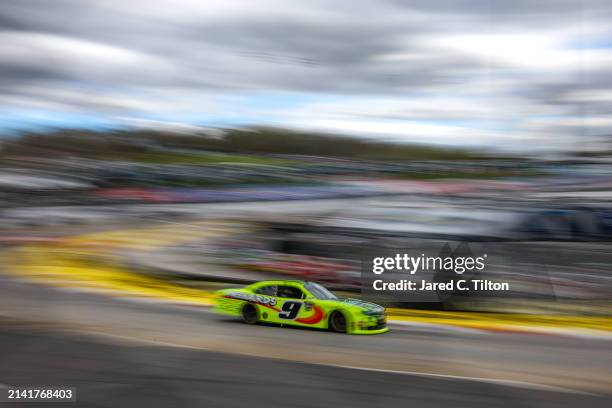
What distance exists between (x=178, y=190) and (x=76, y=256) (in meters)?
2.30

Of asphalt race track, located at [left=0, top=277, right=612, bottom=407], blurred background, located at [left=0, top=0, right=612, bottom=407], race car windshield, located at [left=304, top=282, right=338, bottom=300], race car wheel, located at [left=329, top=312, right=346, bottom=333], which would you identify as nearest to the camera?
asphalt race track, located at [left=0, top=277, right=612, bottom=407]

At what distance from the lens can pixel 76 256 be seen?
11.1 metres

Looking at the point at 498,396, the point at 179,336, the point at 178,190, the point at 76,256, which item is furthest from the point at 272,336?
the point at 76,256

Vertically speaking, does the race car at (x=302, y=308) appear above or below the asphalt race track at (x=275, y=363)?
above

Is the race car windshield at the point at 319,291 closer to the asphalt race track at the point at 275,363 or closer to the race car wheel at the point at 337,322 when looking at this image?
the race car wheel at the point at 337,322

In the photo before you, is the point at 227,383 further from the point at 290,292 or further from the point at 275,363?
the point at 290,292

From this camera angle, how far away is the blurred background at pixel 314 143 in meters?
9.27

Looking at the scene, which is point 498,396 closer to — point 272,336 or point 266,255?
point 272,336

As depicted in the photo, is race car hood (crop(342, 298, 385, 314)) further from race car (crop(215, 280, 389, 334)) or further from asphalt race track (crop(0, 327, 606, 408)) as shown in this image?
asphalt race track (crop(0, 327, 606, 408))

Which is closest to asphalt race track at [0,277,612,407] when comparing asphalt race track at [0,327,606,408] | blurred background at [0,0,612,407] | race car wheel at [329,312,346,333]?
asphalt race track at [0,327,606,408]

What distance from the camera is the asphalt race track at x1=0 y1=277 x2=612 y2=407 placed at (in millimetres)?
5109

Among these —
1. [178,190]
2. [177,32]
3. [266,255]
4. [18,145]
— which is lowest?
[266,255]

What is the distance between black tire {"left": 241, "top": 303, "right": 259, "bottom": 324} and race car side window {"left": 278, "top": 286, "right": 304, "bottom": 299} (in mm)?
389

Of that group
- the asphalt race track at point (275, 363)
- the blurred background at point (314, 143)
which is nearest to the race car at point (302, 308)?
the asphalt race track at point (275, 363)
